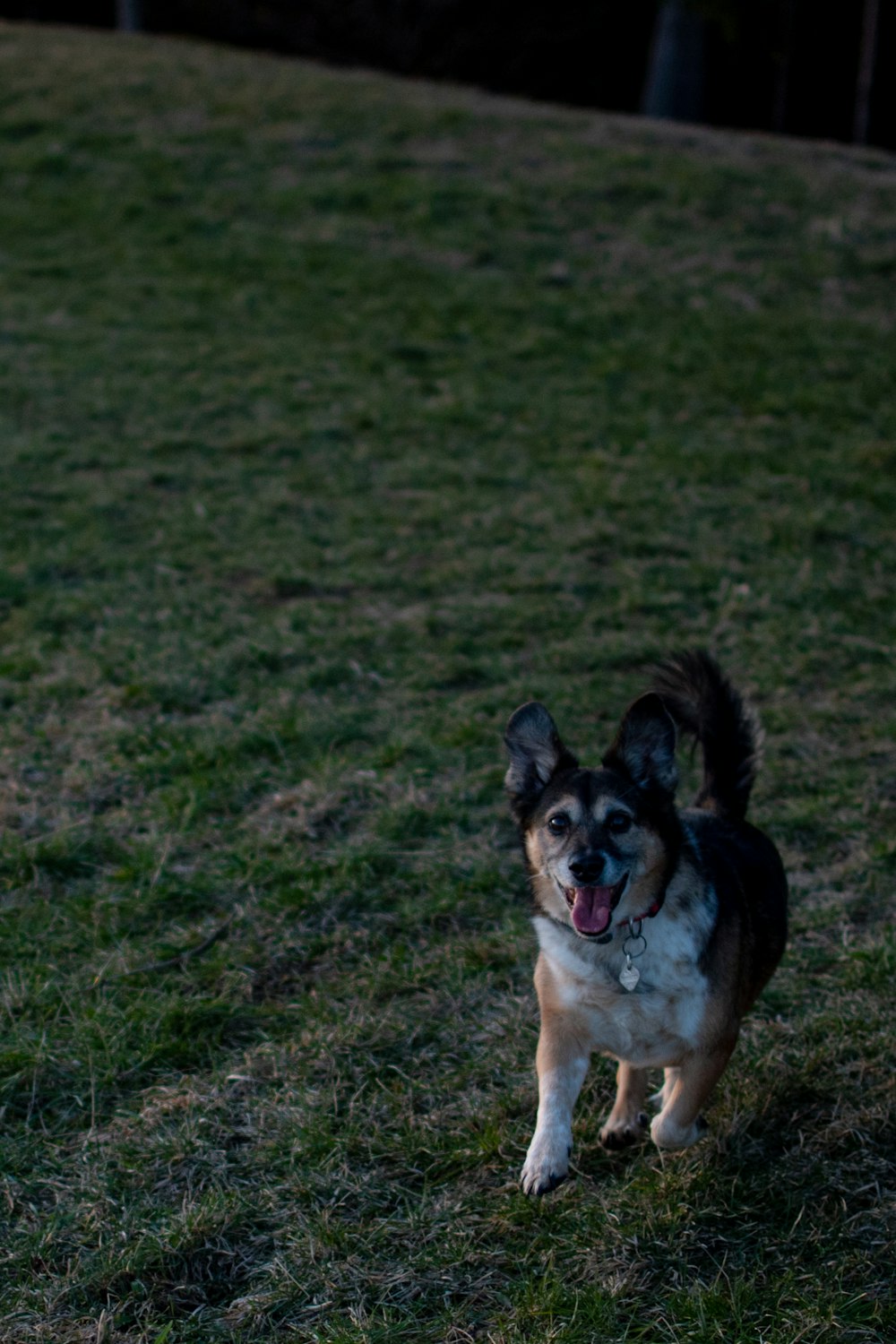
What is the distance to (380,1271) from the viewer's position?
3.25 metres

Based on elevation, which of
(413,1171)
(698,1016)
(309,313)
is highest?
(309,313)

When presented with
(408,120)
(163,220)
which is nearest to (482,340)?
(163,220)

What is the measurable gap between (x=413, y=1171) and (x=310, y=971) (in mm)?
959

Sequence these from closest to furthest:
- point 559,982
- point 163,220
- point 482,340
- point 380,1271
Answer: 1. point 380,1271
2. point 559,982
3. point 482,340
4. point 163,220

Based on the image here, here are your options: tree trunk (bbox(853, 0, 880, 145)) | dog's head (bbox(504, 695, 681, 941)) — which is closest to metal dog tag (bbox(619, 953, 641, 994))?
dog's head (bbox(504, 695, 681, 941))

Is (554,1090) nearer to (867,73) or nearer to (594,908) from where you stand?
(594,908)

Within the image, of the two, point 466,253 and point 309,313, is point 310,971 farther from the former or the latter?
point 466,253

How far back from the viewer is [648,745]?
355 centimetres

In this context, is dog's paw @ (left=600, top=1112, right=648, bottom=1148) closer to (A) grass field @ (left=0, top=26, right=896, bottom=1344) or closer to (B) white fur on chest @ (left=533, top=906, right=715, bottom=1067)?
(A) grass field @ (left=0, top=26, right=896, bottom=1344)

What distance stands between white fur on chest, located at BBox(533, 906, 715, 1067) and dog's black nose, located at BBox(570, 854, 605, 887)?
0.74 feet

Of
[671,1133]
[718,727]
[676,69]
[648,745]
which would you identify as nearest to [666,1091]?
[671,1133]

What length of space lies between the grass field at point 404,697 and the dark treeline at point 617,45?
198 inches

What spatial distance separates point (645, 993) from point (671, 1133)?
40cm

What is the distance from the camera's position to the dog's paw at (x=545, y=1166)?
330 centimetres
